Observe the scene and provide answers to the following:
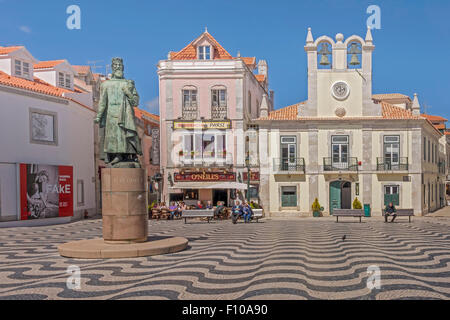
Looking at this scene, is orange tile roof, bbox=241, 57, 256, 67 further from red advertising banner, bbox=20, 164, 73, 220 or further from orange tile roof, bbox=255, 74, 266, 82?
red advertising banner, bbox=20, 164, 73, 220

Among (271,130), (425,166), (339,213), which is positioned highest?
(271,130)

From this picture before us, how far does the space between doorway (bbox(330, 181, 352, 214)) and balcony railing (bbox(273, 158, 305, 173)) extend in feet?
7.41

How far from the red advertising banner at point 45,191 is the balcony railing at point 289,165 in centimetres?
1253

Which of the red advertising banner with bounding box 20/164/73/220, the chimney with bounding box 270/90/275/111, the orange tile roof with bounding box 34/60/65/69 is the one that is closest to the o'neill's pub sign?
the red advertising banner with bounding box 20/164/73/220

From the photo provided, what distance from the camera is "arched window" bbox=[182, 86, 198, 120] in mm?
32469

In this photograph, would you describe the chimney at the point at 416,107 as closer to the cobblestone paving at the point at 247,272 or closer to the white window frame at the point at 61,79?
the cobblestone paving at the point at 247,272

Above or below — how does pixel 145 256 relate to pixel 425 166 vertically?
below

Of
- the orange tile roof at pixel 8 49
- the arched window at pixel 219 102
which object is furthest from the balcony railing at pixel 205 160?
the orange tile roof at pixel 8 49

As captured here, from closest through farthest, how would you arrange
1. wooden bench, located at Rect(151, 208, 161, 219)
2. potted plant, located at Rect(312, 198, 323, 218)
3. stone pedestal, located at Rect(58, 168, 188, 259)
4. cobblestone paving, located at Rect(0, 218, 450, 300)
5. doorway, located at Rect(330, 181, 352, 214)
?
1. cobblestone paving, located at Rect(0, 218, 450, 300)
2. stone pedestal, located at Rect(58, 168, 188, 259)
3. wooden bench, located at Rect(151, 208, 161, 219)
4. potted plant, located at Rect(312, 198, 323, 218)
5. doorway, located at Rect(330, 181, 352, 214)

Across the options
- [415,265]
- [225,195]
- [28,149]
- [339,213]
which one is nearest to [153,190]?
[225,195]

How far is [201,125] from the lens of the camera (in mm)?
32188

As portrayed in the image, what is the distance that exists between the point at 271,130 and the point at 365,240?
16398mm
